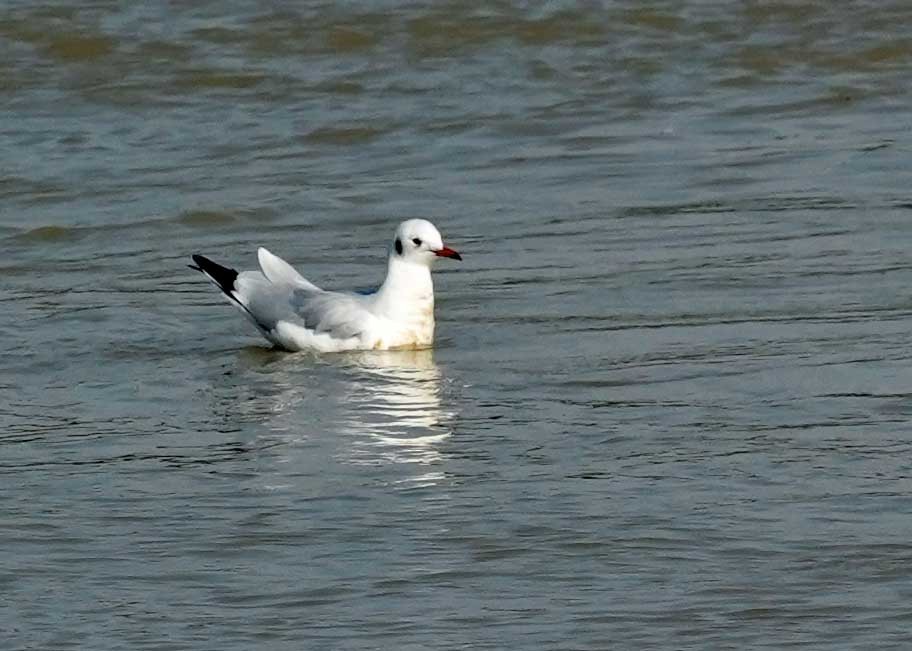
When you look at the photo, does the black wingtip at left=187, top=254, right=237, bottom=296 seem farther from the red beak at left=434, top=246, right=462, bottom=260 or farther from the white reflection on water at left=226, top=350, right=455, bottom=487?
the red beak at left=434, top=246, right=462, bottom=260

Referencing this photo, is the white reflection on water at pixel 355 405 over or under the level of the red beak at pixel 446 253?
under

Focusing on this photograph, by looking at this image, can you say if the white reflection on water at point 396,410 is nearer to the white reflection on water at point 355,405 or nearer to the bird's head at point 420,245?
the white reflection on water at point 355,405

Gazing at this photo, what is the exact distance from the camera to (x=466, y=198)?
1022 centimetres

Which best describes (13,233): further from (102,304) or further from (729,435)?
(729,435)

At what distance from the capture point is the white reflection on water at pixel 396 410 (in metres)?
6.68

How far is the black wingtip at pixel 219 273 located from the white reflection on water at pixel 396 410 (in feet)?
2.11

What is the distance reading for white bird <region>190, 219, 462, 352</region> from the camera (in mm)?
8305

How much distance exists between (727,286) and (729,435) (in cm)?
208

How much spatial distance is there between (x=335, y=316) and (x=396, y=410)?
1.09 meters

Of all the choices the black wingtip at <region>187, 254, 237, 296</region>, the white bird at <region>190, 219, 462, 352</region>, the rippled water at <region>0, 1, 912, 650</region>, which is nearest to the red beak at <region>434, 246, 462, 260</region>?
the white bird at <region>190, 219, 462, 352</region>

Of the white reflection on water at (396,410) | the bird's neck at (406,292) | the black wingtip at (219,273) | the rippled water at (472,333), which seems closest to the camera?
the rippled water at (472,333)

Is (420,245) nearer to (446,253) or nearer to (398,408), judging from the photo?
(446,253)

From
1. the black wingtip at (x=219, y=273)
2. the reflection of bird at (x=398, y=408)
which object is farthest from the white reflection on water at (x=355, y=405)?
the black wingtip at (x=219, y=273)

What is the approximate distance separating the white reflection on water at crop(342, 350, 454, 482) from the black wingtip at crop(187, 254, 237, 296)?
0.64 meters
